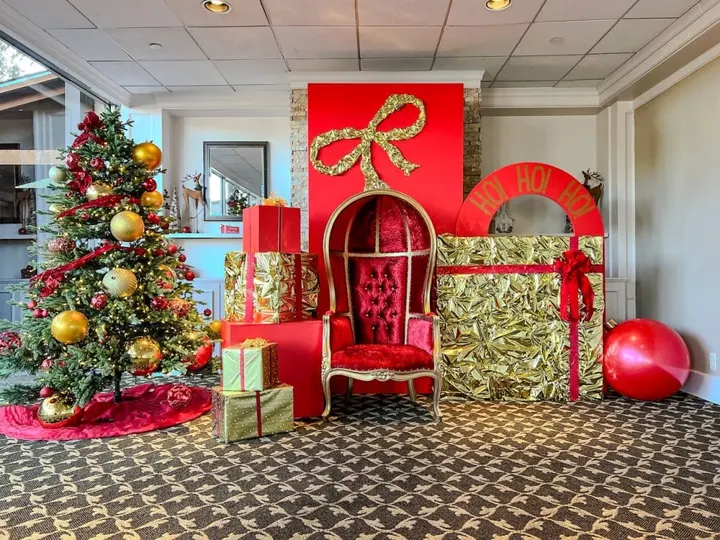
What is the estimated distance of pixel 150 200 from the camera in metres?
3.63

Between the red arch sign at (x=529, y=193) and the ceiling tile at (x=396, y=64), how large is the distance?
132cm

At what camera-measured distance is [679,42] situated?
4020 mm

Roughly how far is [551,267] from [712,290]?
54.2 inches

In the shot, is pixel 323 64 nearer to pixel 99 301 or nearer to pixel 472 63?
pixel 472 63

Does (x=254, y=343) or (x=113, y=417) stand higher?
(x=254, y=343)

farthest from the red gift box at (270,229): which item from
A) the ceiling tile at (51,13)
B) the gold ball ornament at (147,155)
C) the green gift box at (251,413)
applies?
the ceiling tile at (51,13)

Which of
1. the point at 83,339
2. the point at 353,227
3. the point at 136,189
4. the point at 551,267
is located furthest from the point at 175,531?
the point at 551,267

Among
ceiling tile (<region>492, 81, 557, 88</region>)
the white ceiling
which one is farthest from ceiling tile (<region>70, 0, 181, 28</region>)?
ceiling tile (<region>492, 81, 557, 88</region>)

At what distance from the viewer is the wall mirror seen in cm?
598

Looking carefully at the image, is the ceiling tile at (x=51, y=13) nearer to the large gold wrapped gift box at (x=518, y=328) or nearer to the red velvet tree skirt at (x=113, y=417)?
the red velvet tree skirt at (x=113, y=417)

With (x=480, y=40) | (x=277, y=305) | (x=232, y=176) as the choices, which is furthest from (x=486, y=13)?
(x=232, y=176)

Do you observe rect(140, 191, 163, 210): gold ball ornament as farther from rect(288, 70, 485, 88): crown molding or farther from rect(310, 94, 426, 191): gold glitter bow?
rect(288, 70, 485, 88): crown molding

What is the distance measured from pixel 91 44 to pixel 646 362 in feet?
17.3

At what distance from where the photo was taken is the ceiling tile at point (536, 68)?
4.71 m
